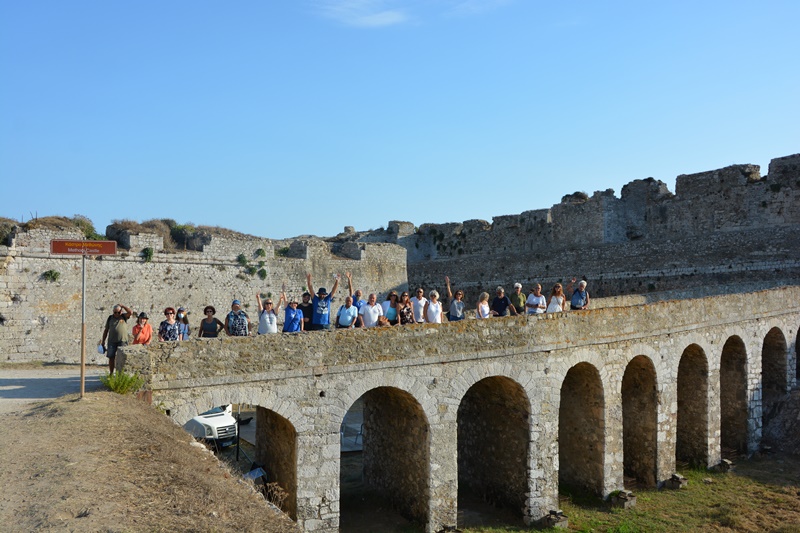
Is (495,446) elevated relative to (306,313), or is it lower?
lower

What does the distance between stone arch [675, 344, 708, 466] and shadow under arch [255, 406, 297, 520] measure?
1262 centimetres

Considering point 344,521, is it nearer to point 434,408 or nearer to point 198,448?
point 434,408

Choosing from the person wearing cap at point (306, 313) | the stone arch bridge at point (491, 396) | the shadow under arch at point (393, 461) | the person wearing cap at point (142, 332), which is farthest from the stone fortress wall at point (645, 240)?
the person wearing cap at point (142, 332)

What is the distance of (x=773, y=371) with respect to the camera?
2253 centimetres

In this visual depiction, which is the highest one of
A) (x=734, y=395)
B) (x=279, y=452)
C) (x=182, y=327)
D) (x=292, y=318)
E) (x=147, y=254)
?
(x=147, y=254)

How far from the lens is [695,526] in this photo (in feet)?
47.6

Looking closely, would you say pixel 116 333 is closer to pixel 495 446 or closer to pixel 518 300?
pixel 495 446

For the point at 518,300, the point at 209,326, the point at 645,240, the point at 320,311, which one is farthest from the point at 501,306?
the point at 645,240

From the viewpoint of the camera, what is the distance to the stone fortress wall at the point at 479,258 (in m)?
20.5

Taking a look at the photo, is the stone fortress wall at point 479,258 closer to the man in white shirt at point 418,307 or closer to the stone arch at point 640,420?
the stone arch at point 640,420

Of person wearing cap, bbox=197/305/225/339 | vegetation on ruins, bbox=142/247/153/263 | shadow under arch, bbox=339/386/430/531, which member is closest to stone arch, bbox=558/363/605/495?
shadow under arch, bbox=339/386/430/531

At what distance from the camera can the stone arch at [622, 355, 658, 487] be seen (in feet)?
57.7

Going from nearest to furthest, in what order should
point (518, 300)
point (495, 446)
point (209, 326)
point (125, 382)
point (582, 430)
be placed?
point (125, 382), point (209, 326), point (495, 446), point (582, 430), point (518, 300)

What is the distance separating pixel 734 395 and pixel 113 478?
20.0 meters
